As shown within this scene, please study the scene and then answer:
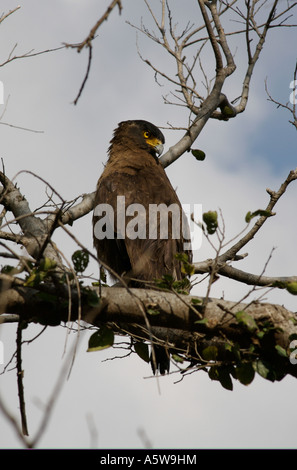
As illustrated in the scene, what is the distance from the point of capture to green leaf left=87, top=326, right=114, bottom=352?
2773 mm

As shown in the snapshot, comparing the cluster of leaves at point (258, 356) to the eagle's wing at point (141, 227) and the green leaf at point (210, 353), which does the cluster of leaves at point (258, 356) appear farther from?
the eagle's wing at point (141, 227)

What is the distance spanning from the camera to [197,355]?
3.27m

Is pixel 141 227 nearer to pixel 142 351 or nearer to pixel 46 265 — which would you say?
pixel 142 351

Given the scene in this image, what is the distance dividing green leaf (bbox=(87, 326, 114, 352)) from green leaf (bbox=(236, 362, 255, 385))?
25.8 inches

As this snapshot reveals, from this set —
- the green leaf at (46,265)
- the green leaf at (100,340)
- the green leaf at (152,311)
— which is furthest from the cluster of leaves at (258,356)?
the green leaf at (46,265)

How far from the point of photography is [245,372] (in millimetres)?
2902

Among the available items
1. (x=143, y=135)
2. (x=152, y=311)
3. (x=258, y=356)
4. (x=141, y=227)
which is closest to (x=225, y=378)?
(x=258, y=356)

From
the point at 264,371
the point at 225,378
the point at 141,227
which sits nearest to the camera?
the point at 264,371

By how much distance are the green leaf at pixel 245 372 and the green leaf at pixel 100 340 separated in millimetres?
654

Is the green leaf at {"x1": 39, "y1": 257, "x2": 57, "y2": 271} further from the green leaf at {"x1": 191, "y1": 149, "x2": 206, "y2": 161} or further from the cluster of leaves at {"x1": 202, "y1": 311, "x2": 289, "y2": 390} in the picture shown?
the green leaf at {"x1": 191, "y1": 149, "x2": 206, "y2": 161}

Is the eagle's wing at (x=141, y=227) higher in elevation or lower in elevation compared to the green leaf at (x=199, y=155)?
lower

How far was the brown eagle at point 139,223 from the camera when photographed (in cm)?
442

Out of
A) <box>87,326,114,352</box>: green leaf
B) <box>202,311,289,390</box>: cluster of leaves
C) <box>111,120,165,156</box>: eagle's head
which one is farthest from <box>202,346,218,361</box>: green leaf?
<box>111,120,165,156</box>: eagle's head

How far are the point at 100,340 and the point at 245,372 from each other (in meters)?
0.73
